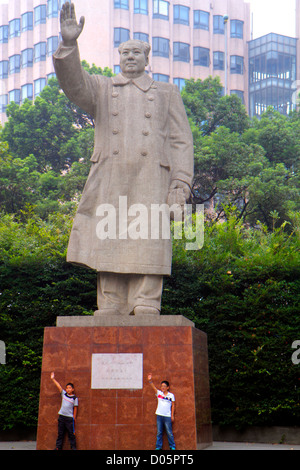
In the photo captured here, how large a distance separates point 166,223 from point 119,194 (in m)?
0.64

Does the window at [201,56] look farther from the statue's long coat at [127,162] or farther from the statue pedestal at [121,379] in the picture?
the statue pedestal at [121,379]

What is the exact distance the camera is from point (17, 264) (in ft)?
42.6

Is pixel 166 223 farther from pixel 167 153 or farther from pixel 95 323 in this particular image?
pixel 95 323

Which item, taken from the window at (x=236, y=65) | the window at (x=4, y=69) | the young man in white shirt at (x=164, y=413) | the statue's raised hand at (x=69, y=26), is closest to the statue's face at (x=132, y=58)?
the statue's raised hand at (x=69, y=26)

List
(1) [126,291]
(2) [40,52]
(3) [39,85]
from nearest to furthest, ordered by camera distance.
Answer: (1) [126,291] → (3) [39,85] → (2) [40,52]

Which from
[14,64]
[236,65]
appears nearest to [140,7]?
[236,65]

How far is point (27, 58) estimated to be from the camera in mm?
47719

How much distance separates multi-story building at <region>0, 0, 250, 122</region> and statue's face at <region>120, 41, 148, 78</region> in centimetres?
3645

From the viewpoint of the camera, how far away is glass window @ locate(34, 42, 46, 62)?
4638cm

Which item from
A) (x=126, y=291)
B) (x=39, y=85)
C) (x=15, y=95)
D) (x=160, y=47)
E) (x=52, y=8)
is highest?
(x=52, y=8)

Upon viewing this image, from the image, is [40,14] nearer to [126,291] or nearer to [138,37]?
[138,37]

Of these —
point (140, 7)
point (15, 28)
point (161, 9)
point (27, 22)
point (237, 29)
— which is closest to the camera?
point (140, 7)

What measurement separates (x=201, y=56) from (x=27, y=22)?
494 inches

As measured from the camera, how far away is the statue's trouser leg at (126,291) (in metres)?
7.58
